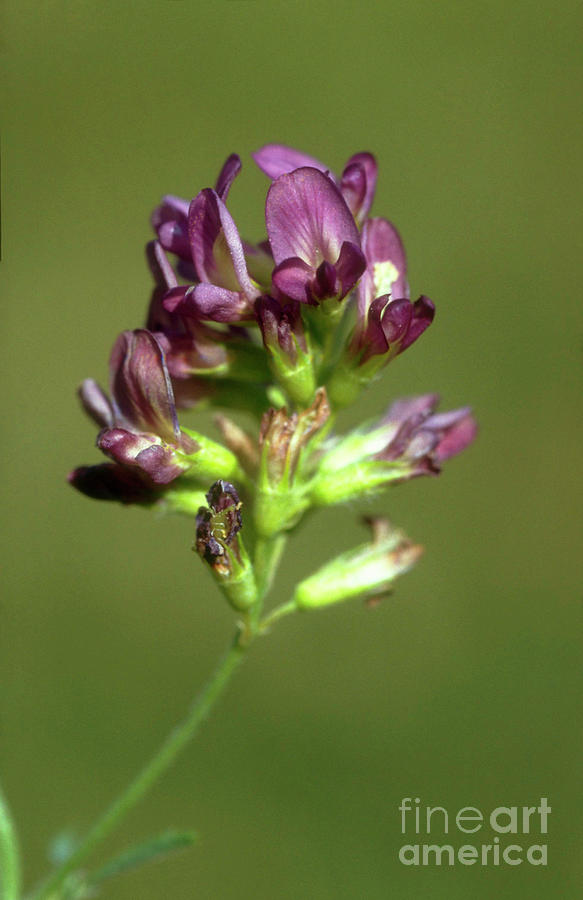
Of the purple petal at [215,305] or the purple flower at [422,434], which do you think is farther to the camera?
the purple flower at [422,434]

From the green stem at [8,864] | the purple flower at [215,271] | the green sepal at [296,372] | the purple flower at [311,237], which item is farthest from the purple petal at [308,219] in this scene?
the green stem at [8,864]

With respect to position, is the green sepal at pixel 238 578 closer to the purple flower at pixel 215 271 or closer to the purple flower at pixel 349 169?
the purple flower at pixel 215 271

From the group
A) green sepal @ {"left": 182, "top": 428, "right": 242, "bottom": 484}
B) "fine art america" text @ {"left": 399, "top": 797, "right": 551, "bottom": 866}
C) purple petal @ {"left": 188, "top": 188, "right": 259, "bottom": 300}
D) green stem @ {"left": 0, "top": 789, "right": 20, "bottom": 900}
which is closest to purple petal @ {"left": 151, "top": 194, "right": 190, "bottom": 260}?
purple petal @ {"left": 188, "top": 188, "right": 259, "bottom": 300}

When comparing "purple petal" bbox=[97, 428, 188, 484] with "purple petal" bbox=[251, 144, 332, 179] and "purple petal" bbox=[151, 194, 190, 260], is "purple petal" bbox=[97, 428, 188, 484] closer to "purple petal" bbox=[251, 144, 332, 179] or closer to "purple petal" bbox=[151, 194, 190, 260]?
"purple petal" bbox=[151, 194, 190, 260]

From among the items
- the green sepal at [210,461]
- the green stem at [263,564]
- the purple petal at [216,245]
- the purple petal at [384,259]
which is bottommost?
the green stem at [263,564]

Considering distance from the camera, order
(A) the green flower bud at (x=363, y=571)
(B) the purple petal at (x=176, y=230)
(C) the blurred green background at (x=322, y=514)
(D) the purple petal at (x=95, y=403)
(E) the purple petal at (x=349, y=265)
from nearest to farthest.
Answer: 1. (E) the purple petal at (x=349, y=265)
2. (B) the purple petal at (x=176, y=230)
3. (D) the purple petal at (x=95, y=403)
4. (A) the green flower bud at (x=363, y=571)
5. (C) the blurred green background at (x=322, y=514)

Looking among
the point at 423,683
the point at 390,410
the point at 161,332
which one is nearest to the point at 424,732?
the point at 423,683
